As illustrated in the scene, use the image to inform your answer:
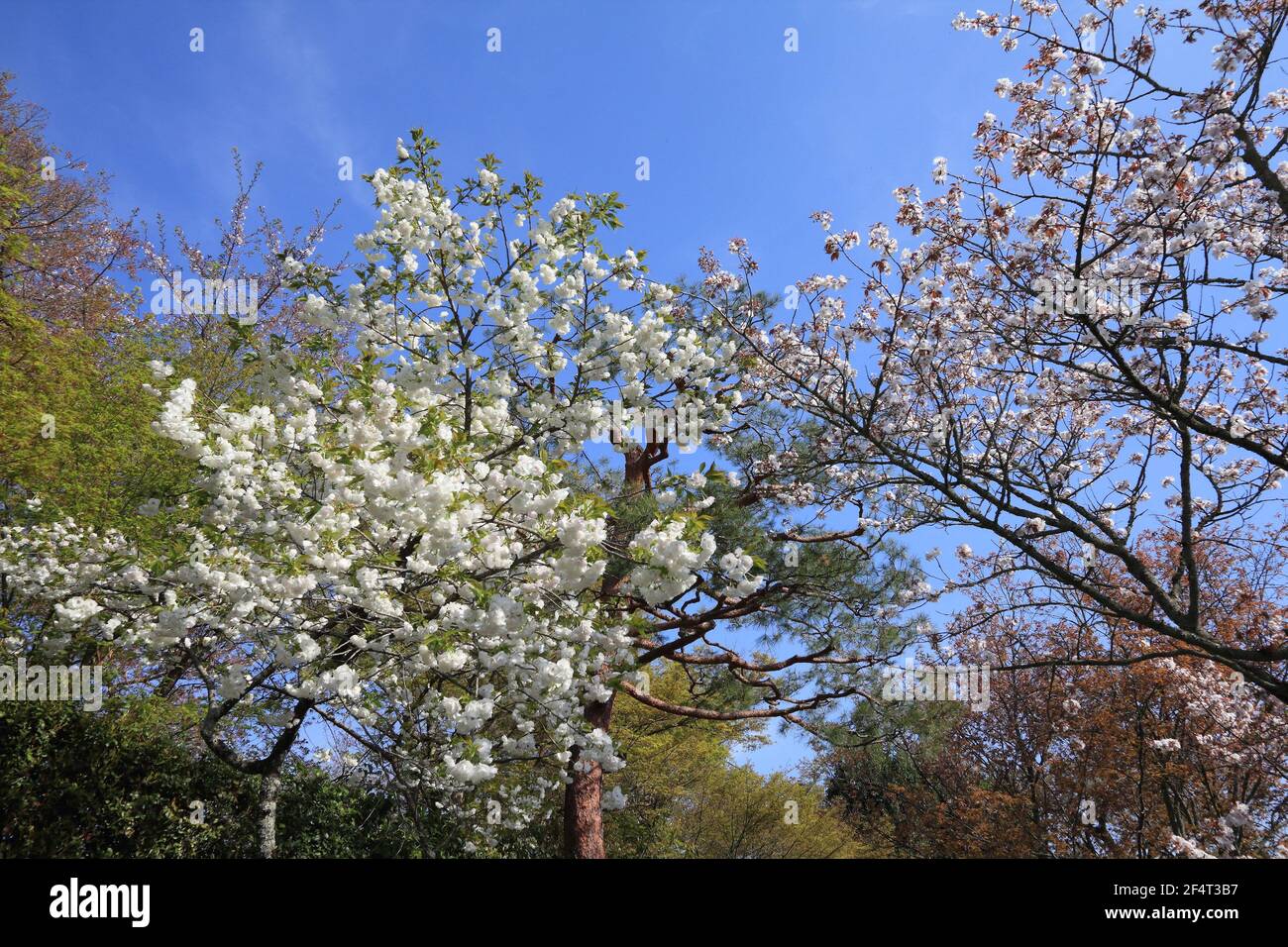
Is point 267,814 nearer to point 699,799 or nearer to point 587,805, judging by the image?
point 587,805

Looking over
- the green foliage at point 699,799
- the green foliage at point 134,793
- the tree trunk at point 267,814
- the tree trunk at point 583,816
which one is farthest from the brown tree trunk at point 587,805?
the tree trunk at point 267,814

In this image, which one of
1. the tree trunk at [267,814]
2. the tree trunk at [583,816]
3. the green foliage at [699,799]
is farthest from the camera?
the green foliage at [699,799]

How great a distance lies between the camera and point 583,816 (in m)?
9.06

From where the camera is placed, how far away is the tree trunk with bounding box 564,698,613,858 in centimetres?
894

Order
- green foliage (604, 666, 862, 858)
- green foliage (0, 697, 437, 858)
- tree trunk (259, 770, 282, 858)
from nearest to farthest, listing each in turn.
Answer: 1. tree trunk (259, 770, 282, 858)
2. green foliage (0, 697, 437, 858)
3. green foliage (604, 666, 862, 858)

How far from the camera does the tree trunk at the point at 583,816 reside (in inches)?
352

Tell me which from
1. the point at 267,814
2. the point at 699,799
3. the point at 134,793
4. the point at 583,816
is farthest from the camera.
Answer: the point at 699,799

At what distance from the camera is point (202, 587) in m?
5.00

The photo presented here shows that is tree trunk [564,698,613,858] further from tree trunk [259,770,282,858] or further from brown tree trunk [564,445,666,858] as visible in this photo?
tree trunk [259,770,282,858]

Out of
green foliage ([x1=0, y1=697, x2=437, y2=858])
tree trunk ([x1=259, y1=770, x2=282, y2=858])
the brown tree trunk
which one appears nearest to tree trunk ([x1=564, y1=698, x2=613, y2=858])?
the brown tree trunk

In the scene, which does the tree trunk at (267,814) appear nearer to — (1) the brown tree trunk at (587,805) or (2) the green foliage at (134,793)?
(2) the green foliage at (134,793)

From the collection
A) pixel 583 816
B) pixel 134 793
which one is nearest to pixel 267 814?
pixel 134 793
